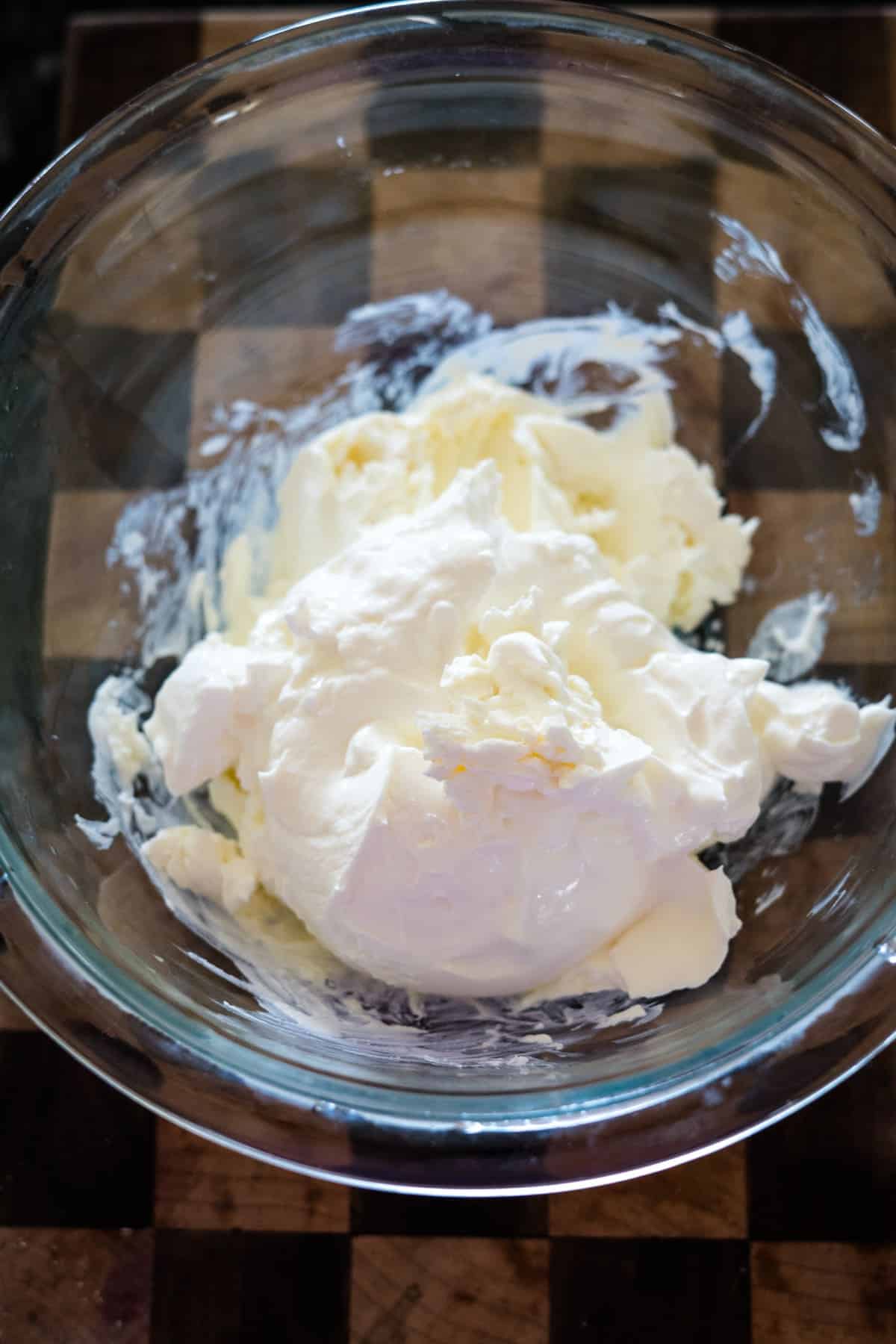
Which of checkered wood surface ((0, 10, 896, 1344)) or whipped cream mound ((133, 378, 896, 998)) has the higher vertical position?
whipped cream mound ((133, 378, 896, 998))

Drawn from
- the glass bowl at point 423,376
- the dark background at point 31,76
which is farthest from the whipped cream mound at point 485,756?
the dark background at point 31,76

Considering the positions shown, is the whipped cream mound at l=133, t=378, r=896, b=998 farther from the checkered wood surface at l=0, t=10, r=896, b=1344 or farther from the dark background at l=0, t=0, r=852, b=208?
the dark background at l=0, t=0, r=852, b=208

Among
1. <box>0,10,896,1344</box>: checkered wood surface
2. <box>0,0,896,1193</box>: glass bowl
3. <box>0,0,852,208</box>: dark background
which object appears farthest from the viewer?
<box>0,0,852,208</box>: dark background

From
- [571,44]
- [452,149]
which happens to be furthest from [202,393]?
[571,44]

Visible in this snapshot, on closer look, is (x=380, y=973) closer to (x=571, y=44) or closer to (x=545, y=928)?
(x=545, y=928)

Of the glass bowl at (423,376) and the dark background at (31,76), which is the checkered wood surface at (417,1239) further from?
the dark background at (31,76)

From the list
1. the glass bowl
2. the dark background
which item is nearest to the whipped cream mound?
the glass bowl
